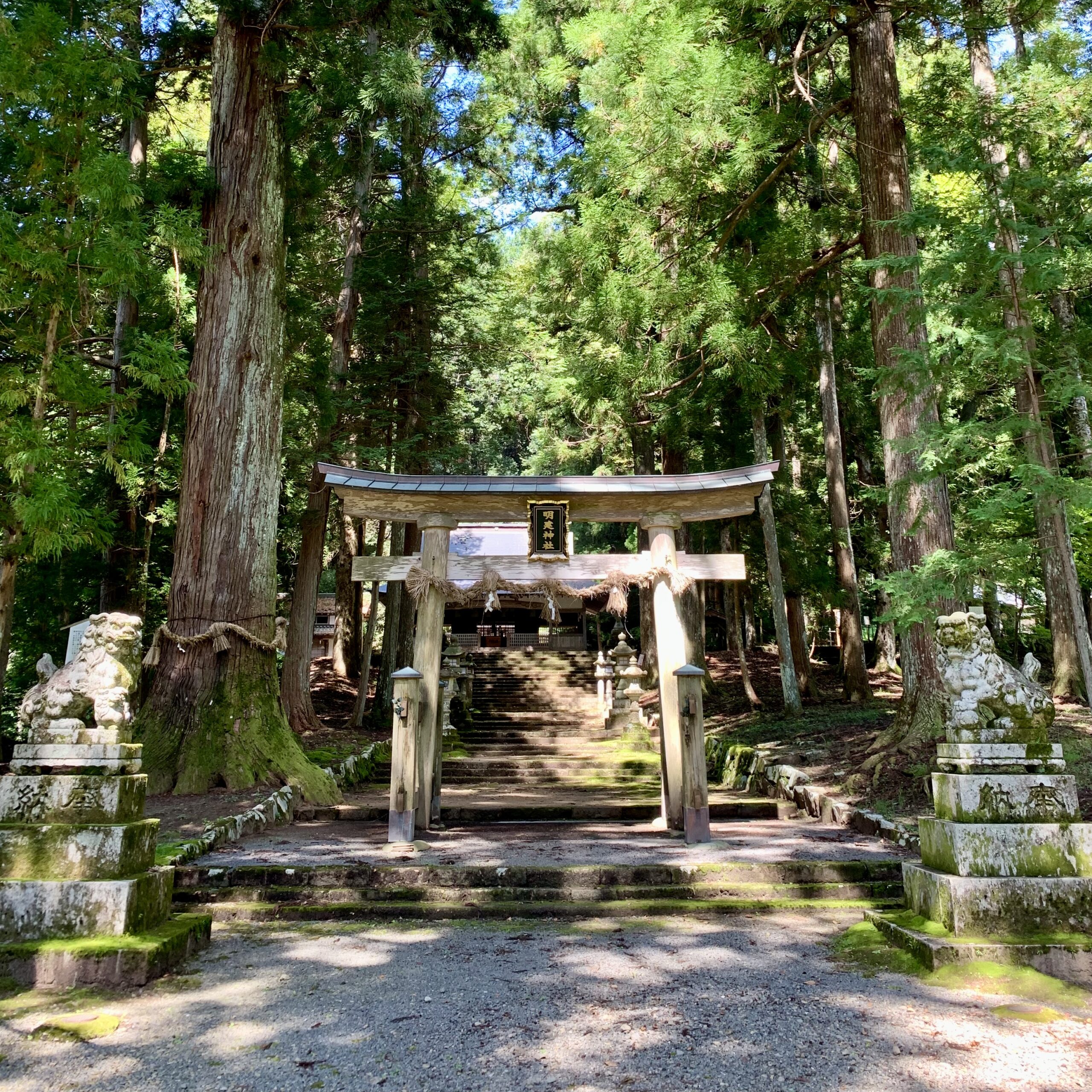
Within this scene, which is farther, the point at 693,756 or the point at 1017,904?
the point at 693,756

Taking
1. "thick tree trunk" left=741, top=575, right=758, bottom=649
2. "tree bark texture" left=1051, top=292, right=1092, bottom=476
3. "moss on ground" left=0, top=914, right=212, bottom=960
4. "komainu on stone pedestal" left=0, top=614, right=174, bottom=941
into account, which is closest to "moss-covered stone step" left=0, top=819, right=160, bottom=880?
"komainu on stone pedestal" left=0, top=614, right=174, bottom=941

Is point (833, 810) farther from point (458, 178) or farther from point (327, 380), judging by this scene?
point (458, 178)

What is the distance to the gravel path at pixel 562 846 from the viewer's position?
5.81 metres

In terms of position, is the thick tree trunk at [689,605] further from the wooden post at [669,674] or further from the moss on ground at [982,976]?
the moss on ground at [982,976]

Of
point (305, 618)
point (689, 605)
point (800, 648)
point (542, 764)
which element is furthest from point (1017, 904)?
point (800, 648)

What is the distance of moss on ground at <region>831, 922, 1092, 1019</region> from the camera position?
3.40 metres

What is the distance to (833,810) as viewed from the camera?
7.51 meters

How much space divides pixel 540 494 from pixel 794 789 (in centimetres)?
439

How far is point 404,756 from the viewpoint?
693cm

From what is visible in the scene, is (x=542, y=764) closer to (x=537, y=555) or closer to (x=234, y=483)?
(x=537, y=555)

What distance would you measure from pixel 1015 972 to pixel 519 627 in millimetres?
23602

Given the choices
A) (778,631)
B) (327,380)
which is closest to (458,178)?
(327,380)

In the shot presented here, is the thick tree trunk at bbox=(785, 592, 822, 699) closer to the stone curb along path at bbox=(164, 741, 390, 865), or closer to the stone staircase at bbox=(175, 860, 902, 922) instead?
the stone curb along path at bbox=(164, 741, 390, 865)

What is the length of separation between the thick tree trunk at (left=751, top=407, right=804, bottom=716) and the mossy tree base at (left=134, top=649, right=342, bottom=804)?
789 centimetres
